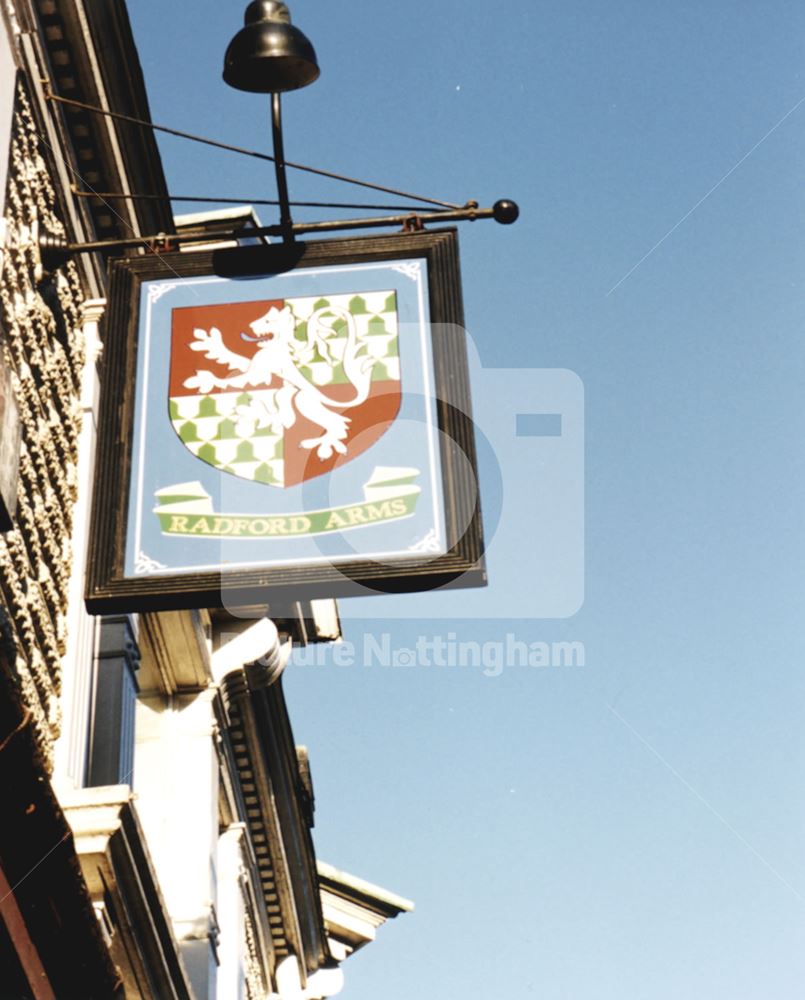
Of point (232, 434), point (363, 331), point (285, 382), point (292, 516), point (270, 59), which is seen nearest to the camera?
point (292, 516)

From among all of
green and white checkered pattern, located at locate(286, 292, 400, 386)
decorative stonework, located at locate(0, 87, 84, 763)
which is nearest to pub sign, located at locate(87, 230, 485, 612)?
green and white checkered pattern, located at locate(286, 292, 400, 386)

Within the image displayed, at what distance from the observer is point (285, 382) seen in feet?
26.1

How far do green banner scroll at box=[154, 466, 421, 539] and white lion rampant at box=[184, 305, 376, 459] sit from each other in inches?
13.1

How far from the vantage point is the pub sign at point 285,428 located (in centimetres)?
716

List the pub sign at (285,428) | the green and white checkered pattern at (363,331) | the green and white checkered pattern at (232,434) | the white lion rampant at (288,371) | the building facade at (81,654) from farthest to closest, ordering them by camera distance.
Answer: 1. the green and white checkered pattern at (363,331)
2. the white lion rampant at (288,371)
3. the green and white checkered pattern at (232,434)
4. the pub sign at (285,428)
5. the building facade at (81,654)

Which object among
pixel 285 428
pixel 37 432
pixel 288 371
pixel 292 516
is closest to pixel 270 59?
pixel 288 371

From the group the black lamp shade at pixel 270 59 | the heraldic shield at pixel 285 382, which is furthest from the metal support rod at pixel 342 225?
the black lamp shade at pixel 270 59

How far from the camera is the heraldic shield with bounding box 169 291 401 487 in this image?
25.1ft

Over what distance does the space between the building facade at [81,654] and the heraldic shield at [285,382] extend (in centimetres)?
86

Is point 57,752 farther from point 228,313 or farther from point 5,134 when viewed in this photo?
point 5,134

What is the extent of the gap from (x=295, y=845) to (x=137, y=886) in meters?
9.51

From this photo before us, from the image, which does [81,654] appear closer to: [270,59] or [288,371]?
[288,371]

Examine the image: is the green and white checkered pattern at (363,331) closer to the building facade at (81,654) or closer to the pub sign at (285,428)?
the pub sign at (285,428)

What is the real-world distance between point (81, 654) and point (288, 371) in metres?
2.72
